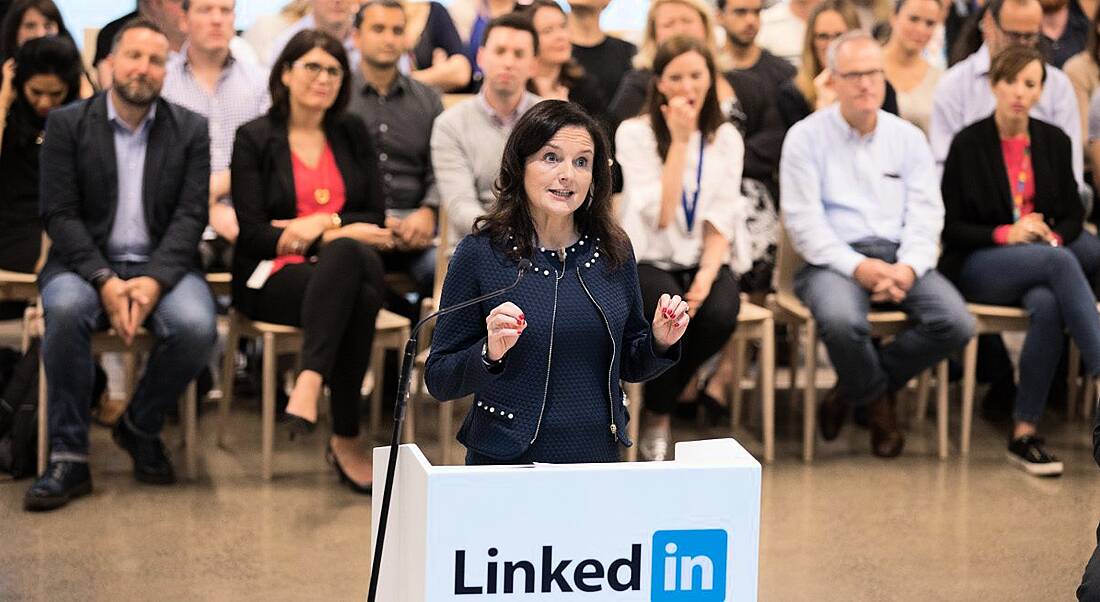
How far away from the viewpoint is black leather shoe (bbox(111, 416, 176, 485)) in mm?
A: 4633

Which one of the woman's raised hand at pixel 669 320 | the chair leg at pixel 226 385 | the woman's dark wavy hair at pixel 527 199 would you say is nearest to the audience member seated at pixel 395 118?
the chair leg at pixel 226 385

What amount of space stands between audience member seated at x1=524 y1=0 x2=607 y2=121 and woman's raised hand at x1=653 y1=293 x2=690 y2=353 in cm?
301

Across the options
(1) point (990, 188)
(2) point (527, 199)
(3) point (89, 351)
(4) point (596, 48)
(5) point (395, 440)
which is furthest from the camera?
(4) point (596, 48)

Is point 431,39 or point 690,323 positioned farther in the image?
point 431,39

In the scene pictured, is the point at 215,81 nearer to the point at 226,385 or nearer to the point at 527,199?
the point at 226,385

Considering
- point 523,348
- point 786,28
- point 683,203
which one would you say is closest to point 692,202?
point 683,203

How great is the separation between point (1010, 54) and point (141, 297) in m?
3.10

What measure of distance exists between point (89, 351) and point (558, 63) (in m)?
2.13

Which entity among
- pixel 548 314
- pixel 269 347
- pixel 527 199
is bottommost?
pixel 269 347

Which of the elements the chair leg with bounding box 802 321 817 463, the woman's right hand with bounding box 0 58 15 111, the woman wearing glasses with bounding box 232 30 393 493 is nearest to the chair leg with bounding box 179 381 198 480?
the woman wearing glasses with bounding box 232 30 393 493

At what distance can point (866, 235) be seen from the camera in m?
5.16

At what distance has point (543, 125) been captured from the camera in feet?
8.95

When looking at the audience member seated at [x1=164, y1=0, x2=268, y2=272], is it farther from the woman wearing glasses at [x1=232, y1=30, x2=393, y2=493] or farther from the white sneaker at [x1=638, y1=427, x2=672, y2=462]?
the white sneaker at [x1=638, y1=427, x2=672, y2=462]

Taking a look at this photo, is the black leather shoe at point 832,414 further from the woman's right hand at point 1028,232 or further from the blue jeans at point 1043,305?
the woman's right hand at point 1028,232
